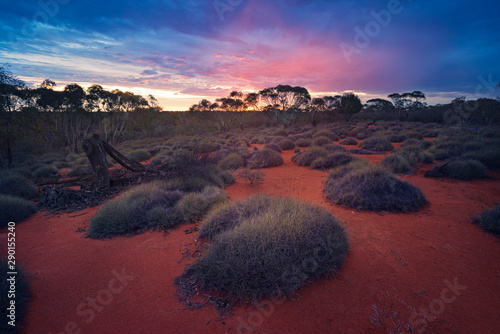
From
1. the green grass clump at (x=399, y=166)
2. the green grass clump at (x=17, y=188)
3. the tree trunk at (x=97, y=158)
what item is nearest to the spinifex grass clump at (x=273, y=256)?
the tree trunk at (x=97, y=158)

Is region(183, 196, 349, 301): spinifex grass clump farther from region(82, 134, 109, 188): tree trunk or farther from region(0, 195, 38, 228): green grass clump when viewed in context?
region(0, 195, 38, 228): green grass clump

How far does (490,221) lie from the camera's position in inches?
162

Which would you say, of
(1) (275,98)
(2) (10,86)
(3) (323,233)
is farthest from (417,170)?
(1) (275,98)

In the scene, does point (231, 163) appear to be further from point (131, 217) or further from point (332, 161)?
point (131, 217)

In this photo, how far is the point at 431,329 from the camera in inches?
85.1

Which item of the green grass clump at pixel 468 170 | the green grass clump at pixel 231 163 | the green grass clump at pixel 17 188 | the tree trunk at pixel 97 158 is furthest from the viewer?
the green grass clump at pixel 231 163

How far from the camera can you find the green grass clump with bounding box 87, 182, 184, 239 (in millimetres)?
4523

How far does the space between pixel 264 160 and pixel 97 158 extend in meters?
7.16

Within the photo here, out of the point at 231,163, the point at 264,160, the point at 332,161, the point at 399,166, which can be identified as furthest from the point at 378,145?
the point at 231,163

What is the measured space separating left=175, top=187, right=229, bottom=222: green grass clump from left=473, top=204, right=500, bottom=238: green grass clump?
5.66m

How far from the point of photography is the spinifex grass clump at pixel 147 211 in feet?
15.0

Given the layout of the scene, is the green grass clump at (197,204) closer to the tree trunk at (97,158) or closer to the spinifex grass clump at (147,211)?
the spinifex grass clump at (147,211)

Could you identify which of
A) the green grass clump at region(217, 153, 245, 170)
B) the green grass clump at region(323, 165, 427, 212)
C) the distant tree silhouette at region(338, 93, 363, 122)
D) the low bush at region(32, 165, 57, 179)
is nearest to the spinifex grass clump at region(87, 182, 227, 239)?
the green grass clump at region(323, 165, 427, 212)

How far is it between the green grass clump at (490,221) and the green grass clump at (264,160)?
7.66m
